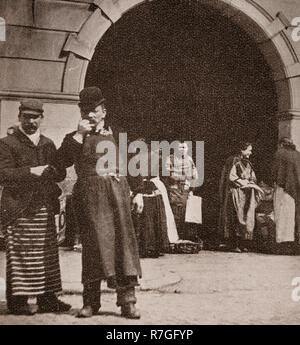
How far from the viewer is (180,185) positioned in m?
7.74

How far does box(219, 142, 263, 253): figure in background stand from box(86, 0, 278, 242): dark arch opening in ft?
1.19

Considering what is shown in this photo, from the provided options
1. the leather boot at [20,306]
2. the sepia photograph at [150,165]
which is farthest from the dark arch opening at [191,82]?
the leather boot at [20,306]

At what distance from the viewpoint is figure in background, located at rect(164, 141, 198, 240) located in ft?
25.2

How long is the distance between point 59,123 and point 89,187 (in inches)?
82.0

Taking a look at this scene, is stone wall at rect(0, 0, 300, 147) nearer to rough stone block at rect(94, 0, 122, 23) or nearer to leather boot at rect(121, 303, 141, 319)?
rough stone block at rect(94, 0, 122, 23)

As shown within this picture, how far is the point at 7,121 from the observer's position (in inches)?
238

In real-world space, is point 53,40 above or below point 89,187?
above

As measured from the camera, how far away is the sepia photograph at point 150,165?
4.35m

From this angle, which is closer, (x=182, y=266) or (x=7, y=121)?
(x=7, y=121)

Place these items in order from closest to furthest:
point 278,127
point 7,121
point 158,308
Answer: point 158,308
point 7,121
point 278,127

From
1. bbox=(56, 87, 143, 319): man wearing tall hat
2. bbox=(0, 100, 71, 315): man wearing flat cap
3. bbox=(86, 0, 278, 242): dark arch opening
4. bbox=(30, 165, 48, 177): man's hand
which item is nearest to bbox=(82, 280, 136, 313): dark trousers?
bbox=(56, 87, 143, 319): man wearing tall hat

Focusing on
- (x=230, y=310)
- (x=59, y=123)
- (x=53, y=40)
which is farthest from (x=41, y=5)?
(x=230, y=310)

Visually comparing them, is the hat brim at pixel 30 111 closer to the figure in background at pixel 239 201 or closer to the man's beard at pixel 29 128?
the man's beard at pixel 29 128
